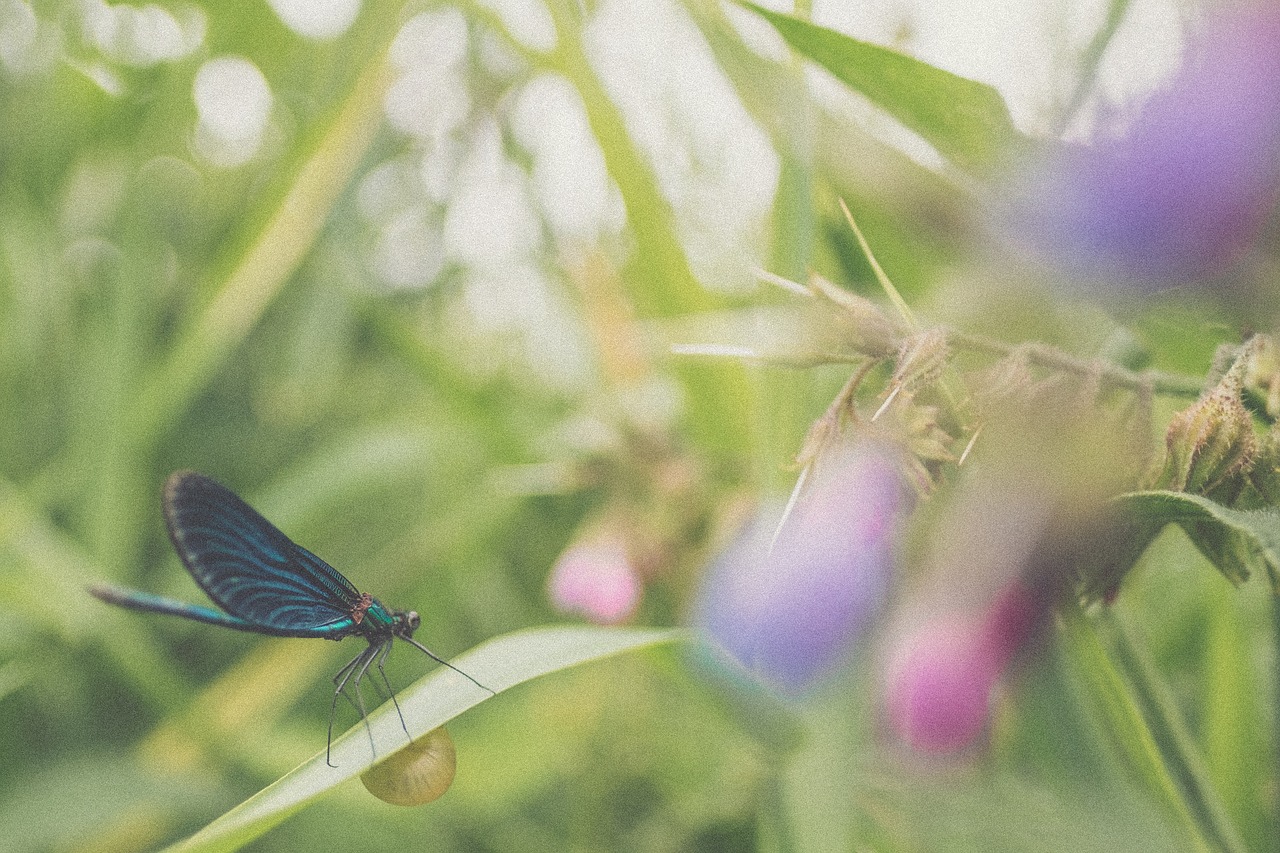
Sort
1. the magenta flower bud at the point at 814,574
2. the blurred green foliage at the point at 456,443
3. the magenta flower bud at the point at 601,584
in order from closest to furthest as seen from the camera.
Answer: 1. the magenta flower bud at the point at 814,574
2. the blurred green foliage at the point at 456,443
3. the magenta flower bud at the point at 601,584

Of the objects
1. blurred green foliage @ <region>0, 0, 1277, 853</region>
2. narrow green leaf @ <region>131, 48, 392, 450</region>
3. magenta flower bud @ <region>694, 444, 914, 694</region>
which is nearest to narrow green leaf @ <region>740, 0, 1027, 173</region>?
blurred green foliage @ <region>0, 0, 1277, 853</region>

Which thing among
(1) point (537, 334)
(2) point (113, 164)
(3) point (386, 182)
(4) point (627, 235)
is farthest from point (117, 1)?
(4) point (627, 235)

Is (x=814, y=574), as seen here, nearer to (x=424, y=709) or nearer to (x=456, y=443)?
(x=424, y=709)

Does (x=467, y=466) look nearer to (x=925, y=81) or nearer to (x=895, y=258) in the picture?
(x=895, y=258)

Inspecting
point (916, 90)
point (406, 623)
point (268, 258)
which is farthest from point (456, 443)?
point (916, 90)

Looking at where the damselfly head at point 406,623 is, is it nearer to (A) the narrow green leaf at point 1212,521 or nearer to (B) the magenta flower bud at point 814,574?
(B) the magenta flower bud at point 814,574

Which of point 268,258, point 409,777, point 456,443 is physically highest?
point 268,258

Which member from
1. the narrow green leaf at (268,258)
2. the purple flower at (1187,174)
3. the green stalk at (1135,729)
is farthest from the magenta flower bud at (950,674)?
the narrow green leaf at (268,258)
